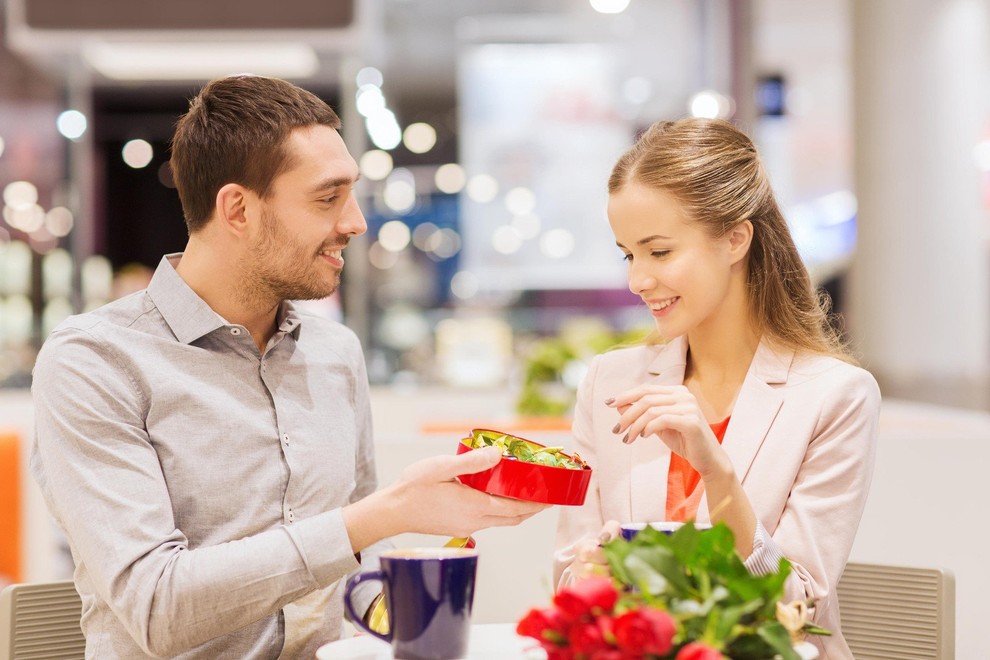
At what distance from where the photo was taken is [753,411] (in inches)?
69.9

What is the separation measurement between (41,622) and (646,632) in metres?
1.23

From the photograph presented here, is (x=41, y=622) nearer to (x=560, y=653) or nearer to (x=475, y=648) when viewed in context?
(x=475, y=648)

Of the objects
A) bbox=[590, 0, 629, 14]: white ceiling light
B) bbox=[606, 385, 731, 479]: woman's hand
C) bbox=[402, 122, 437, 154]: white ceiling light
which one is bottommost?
bbox=[606, 385, 731, 479]: woman's hand

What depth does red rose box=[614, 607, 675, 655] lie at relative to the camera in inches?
35.2

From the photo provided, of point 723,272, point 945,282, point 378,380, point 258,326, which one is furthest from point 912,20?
point 258,326

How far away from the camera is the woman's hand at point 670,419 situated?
1398mm

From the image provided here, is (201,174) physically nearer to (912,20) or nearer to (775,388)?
(775,388)

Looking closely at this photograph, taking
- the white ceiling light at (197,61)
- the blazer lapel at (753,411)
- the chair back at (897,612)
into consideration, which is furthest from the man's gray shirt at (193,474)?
the white ceiling light at (197,61)

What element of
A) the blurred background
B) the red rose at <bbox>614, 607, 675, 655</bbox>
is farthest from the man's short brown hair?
the blurred background

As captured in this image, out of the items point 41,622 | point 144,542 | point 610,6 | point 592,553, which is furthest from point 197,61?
point 592,553

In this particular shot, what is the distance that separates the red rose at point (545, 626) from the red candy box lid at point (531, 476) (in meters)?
0.36

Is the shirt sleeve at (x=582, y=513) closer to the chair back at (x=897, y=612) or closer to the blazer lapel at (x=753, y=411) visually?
the blazer lapel at (x=753, y=411)

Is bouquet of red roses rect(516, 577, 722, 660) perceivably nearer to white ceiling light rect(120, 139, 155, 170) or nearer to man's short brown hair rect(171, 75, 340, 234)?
man's short brown hair rect(171, 75, 340, 234)

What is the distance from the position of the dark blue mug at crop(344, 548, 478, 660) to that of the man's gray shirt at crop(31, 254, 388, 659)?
0.23m
